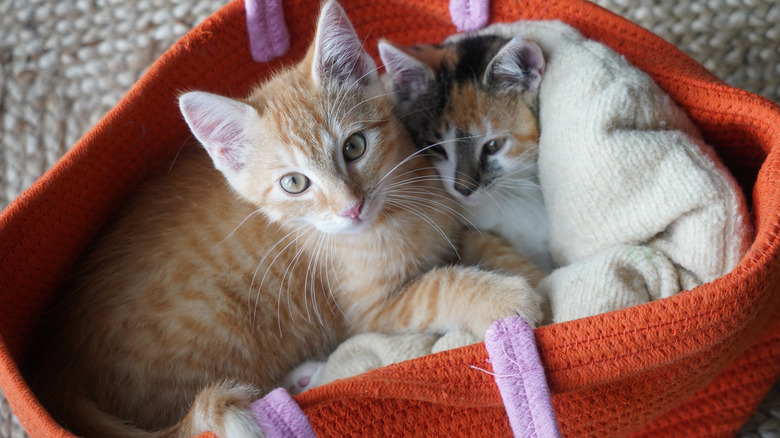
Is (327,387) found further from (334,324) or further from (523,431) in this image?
(334,324)

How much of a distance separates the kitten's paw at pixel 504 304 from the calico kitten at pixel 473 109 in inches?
9.4

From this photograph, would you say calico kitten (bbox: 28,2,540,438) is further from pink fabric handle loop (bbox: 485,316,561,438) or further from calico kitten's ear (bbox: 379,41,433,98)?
pink fabric handle loop (bbox: 485,316,561,438)

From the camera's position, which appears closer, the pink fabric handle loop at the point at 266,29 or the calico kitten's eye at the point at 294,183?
the calico kitten's eye at the point at 294,183

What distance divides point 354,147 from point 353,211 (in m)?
0.14

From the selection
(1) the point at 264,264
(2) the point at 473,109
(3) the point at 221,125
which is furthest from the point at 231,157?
(2) the point at 473,109

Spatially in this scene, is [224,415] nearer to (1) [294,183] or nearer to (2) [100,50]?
(1) [294,183]

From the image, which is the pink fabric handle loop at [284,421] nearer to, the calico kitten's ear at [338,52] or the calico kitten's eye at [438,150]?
the calico kitten's ear at [338,52]

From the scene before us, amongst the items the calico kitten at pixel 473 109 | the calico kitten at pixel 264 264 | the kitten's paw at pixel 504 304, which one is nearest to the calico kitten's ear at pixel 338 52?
the calico kitten at pixel 264 264

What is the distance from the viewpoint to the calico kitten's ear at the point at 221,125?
109cm

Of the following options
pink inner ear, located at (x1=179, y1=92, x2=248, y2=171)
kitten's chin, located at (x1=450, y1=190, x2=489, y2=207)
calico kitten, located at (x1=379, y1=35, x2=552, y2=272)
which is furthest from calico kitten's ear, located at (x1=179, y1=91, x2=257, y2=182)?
kitten's chin, located at (x1=450, y1=190, x2=489, y2=207)

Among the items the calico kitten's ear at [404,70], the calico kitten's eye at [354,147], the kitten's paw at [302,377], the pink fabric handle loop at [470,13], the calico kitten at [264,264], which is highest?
the pink fabric handle loop at [470,13]

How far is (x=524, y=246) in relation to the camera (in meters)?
1.49

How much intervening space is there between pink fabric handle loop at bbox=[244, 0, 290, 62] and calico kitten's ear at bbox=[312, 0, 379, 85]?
0.35 meters

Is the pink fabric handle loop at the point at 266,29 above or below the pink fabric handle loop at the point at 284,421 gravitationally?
above
